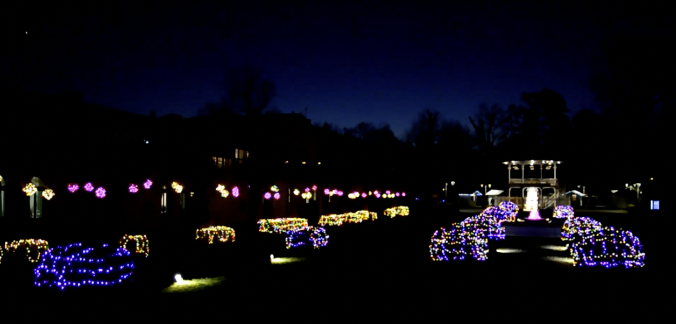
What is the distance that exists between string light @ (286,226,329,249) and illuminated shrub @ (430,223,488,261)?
4186 millimetres

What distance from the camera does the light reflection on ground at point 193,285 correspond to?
1152 cm

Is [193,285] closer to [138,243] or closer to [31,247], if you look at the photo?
[138,243]

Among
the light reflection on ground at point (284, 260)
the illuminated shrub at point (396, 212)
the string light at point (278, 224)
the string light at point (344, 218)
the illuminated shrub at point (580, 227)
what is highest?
the illuminated shrub at point (580, 227)

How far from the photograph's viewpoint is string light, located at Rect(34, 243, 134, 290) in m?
10.7

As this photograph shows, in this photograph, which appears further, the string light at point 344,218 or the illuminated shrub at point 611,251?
the string light at point 344,218

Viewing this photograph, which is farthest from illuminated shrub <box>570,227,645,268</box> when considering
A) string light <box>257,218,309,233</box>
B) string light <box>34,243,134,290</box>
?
string light <box>257,218,309,233</box>

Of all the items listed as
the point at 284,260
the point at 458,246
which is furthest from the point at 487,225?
the point at 284,260

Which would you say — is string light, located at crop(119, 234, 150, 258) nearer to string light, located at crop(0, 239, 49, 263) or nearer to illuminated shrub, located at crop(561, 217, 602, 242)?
string light, located at crop(0, 239, 49, 263)

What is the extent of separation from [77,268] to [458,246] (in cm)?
878

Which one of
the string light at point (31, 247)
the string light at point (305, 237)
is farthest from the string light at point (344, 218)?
the string light at point (31, 247)

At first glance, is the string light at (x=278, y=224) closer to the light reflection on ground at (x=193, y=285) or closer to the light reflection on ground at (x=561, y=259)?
the light reflection on ground at (x=561, y=259)

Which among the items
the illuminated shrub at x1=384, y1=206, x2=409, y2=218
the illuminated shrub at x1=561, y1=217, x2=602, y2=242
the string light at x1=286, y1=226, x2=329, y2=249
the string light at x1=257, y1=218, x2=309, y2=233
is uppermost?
→ the illuminated shrub at x1=561, y1=217, x2=602, y2=242

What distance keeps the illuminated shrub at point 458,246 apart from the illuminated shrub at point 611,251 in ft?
7.55

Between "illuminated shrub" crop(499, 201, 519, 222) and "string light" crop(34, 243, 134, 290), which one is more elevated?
"string light" crop(34, 243, 134, 290)
